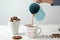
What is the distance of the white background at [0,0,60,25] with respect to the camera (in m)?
2.08

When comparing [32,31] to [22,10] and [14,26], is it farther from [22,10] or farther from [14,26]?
[22,10]

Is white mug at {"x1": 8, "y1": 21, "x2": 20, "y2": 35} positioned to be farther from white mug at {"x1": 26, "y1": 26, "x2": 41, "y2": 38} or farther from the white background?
the white background

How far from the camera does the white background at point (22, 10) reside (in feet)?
6.81

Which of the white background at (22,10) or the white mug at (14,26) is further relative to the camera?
the white background at (22,10)

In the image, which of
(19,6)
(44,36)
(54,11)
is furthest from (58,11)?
(44,36)

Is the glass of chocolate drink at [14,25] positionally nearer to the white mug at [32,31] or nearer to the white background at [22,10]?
the white mug at [32,31]

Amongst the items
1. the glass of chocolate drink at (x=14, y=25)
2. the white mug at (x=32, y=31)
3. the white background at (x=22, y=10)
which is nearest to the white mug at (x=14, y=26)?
the glass of chocolate drink at (x=14, y=25)

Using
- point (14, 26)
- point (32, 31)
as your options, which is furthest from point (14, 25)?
point (32, 31)

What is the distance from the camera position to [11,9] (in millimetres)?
2090

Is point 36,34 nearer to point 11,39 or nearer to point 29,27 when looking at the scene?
point 29,27

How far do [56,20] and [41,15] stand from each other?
870 millimetres

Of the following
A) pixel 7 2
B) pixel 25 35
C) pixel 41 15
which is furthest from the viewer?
pixel 7 2

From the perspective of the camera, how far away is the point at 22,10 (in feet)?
6.88

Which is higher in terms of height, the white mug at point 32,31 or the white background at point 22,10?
the white background at point 22,10
